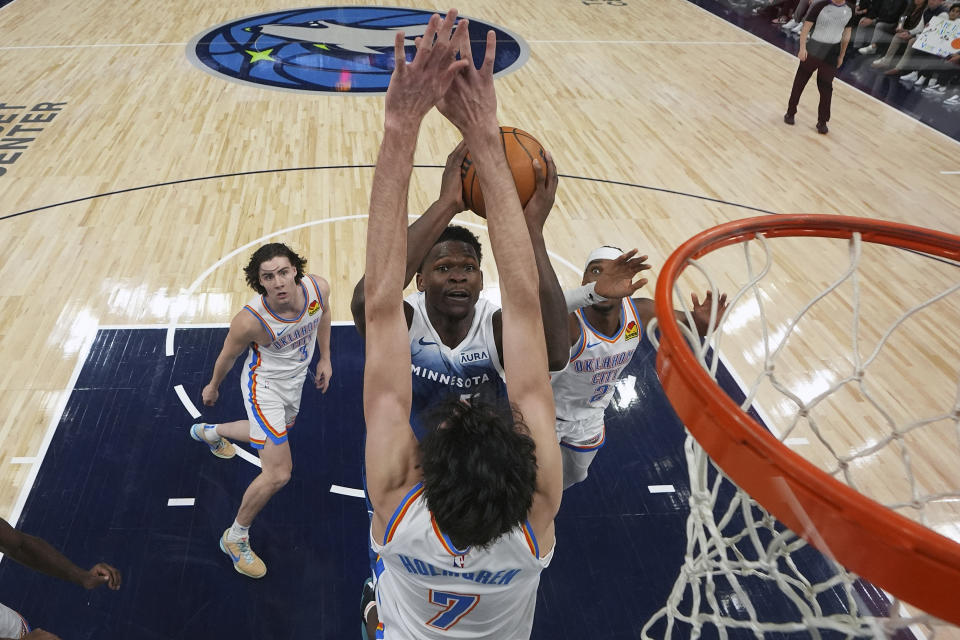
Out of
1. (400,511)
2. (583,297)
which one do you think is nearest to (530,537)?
(400,511)

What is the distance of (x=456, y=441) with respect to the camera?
5.39 feet

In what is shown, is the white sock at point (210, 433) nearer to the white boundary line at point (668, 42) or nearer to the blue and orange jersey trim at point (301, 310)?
the blue and orange jersey trim at point (301, 310)

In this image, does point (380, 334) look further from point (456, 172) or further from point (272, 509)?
point (272, 509)

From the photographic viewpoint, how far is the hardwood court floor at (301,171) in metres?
5.44

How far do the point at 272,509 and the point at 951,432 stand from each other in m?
4.40

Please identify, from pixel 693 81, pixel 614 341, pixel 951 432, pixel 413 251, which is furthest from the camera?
pixel 693 81

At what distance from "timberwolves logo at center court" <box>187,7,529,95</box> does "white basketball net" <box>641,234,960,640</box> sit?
827 cm

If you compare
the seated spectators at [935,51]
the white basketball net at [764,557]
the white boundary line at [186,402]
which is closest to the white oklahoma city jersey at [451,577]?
the white basketball net at [764,557]

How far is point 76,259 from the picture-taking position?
5.95 m

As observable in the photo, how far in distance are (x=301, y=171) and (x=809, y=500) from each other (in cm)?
696

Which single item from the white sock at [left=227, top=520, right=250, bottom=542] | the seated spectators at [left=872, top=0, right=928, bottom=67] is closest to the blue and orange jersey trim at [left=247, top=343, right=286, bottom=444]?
the white sock at [left=227, top=520, right=250, bottom=542]

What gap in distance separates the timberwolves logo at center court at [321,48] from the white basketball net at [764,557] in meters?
8.27

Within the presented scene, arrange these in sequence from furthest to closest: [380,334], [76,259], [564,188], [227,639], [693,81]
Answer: [693,81], [564,188], [76,259], [227,639], [380,334]

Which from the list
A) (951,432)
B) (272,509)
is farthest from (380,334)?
(951,432)
